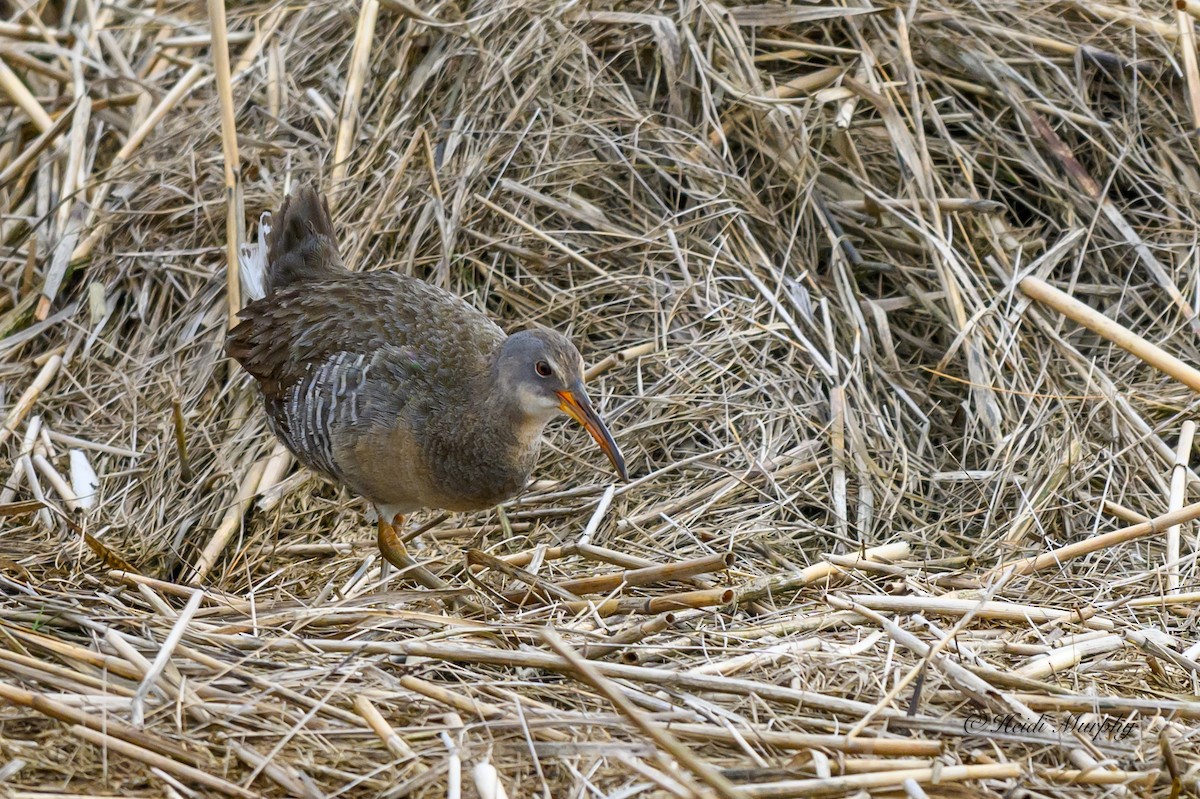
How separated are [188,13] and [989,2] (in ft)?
13.0

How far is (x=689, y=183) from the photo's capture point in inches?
214

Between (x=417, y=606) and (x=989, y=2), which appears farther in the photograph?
(x=989, y=2)

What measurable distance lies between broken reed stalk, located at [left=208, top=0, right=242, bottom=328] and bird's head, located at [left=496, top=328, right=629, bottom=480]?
1.32 m

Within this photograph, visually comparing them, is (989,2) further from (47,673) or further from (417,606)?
(47,673)

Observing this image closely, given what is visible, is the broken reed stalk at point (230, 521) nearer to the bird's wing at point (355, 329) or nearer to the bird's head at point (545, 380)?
the bird's wing at point (355, 329)

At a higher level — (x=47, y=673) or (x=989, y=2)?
(x=989, y=2)

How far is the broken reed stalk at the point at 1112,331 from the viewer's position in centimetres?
451

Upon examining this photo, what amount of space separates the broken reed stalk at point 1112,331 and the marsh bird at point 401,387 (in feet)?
6.50

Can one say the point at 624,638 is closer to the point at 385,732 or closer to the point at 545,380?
the point at 385,732

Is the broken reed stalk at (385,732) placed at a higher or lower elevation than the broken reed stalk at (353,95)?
lower

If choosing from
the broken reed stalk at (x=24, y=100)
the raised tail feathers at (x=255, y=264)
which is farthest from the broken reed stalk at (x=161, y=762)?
the broken reed stalk at (x=24, y=100)

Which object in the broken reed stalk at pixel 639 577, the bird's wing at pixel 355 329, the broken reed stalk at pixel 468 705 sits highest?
the bird's wing at pixel 355 329

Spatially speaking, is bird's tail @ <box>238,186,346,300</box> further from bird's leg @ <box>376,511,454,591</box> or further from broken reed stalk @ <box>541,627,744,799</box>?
broken reed stalk @ <box>541,627,744,799</box>

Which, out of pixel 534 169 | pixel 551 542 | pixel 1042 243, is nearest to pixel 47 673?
pixel 551 542
